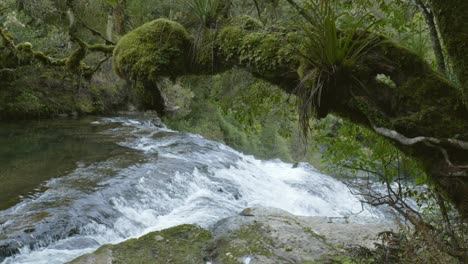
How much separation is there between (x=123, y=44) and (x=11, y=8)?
13.5 metres

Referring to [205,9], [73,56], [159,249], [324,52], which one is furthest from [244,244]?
[73,56]

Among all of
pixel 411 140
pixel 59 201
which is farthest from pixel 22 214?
pixel 411 140

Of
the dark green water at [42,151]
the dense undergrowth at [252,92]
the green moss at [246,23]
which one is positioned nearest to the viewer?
the dense undergrowth at [252,92]

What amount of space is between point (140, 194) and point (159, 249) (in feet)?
8.68

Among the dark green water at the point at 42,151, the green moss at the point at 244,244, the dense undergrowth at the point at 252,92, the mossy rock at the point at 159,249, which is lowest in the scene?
the dark green water at the point at 42,151

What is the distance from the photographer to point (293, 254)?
4.68 metres

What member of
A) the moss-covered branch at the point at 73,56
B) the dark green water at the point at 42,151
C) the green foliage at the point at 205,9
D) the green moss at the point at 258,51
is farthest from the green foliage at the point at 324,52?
the dark green water at the point at 42,151

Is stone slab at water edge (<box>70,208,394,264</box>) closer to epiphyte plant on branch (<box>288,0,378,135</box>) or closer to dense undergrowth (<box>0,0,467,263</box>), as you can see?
dense undergrowth (<box>0,0,467,263</box>)

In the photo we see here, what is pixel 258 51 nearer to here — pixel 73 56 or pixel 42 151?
pixel 73 56

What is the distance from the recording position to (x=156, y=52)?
11.3 feet

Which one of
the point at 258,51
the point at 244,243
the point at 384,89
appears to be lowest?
the point at 244,243

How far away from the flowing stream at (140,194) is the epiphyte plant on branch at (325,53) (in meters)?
2.53

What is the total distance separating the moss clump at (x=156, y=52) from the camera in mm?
3418

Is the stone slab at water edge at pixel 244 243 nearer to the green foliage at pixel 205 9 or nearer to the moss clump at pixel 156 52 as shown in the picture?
the moss clump at pixel 156 52
